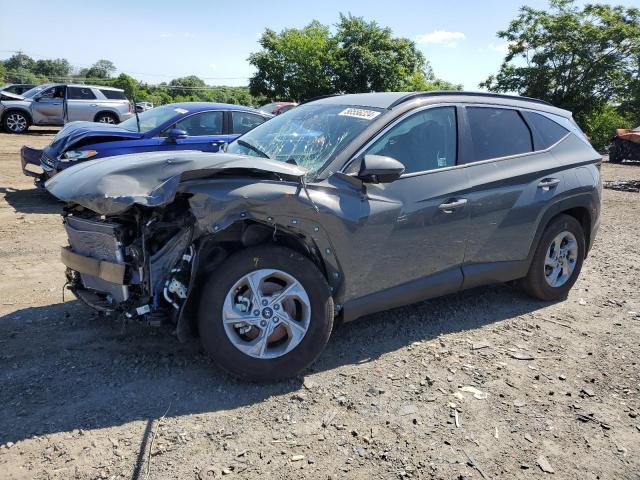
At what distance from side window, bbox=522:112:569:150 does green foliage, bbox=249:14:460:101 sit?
26.4m

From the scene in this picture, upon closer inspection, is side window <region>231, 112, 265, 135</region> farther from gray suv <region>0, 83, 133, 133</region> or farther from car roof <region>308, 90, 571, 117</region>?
gray suv <region>0, 83, 133, 133</region>

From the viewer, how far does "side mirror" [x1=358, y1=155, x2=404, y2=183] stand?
131 inches

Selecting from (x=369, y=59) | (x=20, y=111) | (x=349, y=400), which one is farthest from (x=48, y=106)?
(x=349, y=400)

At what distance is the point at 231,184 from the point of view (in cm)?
308

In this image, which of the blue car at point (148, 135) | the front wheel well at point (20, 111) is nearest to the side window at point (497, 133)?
the blue car at point (148, 135)

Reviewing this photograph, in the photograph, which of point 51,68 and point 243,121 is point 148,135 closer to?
point 243,121

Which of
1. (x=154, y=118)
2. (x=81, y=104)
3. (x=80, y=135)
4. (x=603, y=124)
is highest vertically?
(x=603, y=124)

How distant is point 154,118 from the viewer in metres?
8.45

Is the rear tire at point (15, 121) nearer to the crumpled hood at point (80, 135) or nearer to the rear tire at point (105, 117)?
the rear tire at point (105, 117)

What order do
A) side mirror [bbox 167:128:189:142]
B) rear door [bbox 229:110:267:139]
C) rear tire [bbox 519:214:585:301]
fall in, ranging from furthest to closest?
rear door [bbox 229:110:267:139]
side mirror [bbox 167:128:189:142]
rear tire [bbox 519:214:585:301]

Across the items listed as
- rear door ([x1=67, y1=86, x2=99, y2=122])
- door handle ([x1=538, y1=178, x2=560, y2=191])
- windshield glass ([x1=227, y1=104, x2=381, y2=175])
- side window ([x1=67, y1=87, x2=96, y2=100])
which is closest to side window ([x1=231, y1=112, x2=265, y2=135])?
windshield glass ([x1=227, y1=104, x2=381, y2=175])

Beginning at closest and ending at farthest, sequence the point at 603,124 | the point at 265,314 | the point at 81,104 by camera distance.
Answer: the point at 265,314 → the point at 81,104 → the point at 603,124

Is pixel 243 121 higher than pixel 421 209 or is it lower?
higher

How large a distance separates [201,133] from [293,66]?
23.5 m
